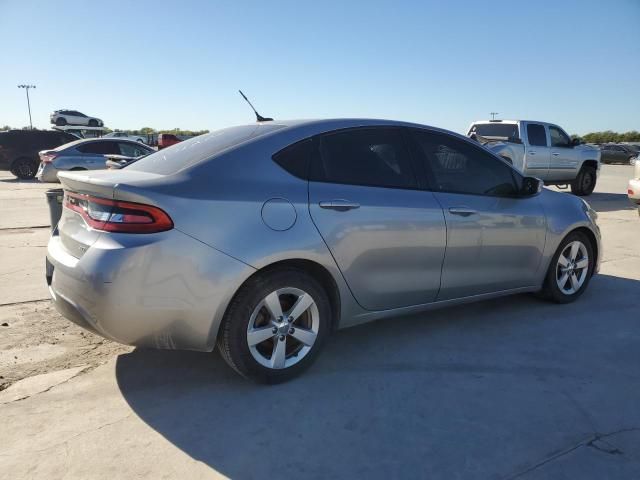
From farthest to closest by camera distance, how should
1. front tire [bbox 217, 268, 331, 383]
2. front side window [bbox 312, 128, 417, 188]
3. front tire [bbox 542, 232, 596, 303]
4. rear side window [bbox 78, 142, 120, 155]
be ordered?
1. rear side window [bbox 78, 142, 120, 155]
2. front tire [bbox 542, 232, 596, 303]
3. front side window [bbox 312, 128, 417, 188]
4. front tire [bbox 217, 268, 331, 383]

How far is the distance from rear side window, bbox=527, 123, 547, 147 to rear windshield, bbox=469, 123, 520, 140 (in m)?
0.39

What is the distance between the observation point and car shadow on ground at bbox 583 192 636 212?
473 inches

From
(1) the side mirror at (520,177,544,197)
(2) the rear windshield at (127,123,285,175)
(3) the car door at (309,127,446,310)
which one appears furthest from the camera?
(1) the side mirror at (520,177,544,197)

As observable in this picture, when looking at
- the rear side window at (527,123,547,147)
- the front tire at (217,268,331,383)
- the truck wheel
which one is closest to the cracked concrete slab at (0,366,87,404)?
the front tire at (217,268,331,383)

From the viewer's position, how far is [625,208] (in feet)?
39.4

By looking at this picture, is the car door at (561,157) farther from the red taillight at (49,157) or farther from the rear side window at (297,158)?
the red taillight at (49,157)

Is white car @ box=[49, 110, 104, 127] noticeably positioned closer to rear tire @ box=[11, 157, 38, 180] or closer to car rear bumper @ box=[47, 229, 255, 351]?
rear tire @ box=[11, 157, 38, 180]

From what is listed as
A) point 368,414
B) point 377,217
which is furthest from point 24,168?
point 368,414

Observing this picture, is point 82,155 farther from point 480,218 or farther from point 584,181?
point 584,181

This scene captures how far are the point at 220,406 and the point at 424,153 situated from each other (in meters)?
2.24

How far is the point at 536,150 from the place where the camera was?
13.0 m

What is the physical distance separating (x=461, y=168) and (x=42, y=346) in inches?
133

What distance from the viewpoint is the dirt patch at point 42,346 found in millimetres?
3395

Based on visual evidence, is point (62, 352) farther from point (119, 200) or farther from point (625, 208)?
point (625, 208)
